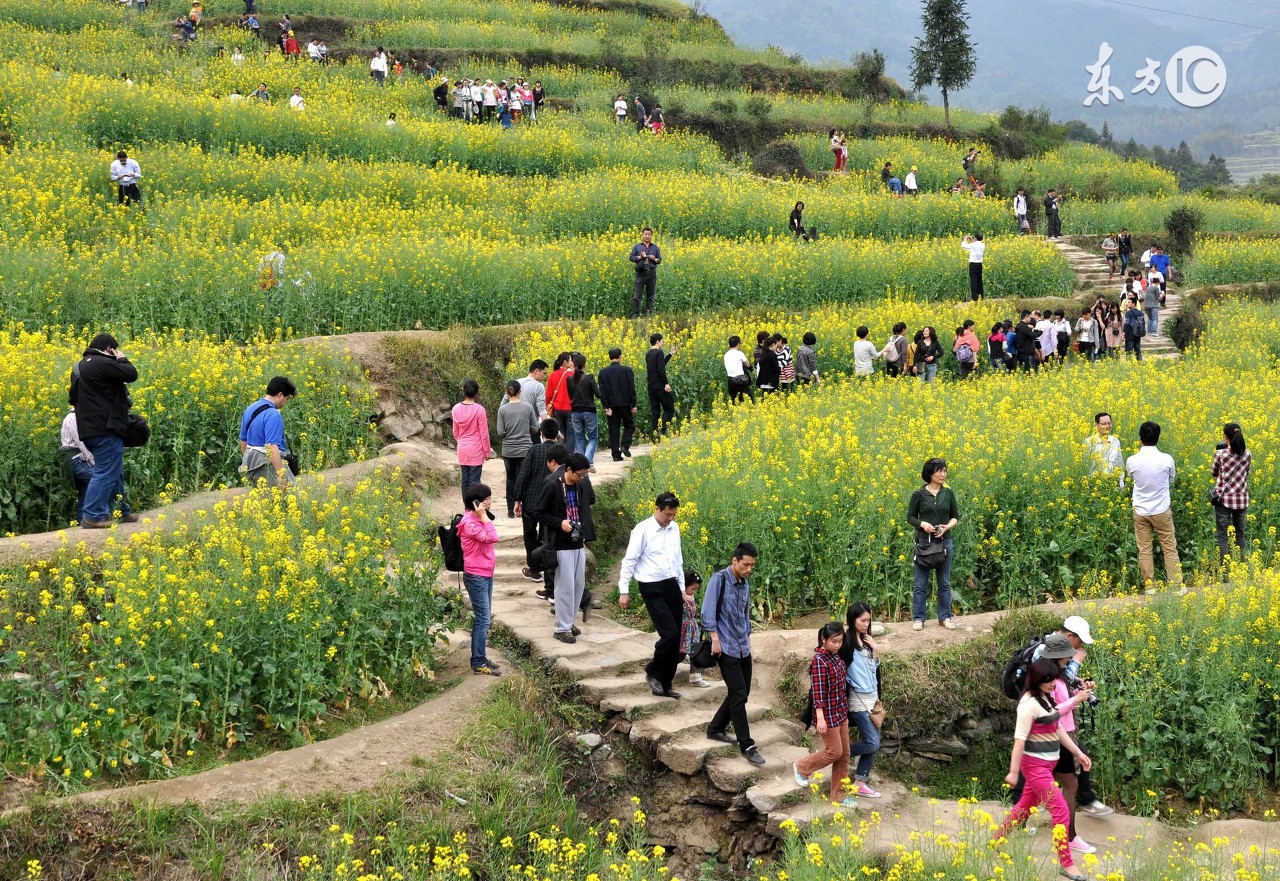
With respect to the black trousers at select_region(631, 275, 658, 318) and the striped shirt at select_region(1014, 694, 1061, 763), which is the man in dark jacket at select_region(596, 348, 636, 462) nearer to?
the black trousers at select_region(631, 275, 658, 318)

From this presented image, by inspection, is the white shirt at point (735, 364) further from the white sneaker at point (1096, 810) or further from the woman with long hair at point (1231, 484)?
the white sneaker at point (1096, 810)

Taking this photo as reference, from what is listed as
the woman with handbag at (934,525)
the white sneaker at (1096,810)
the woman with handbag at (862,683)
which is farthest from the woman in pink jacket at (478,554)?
the white sneaker at (1096,810)

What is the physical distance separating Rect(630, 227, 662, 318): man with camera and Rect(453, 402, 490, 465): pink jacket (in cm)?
917

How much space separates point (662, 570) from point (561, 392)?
562cm

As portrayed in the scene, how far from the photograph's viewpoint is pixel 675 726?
10.6 meters

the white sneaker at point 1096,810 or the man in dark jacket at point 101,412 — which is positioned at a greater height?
the man in dark jacket at point 101,412

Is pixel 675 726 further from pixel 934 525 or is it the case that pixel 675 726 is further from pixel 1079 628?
pixel 1079 628

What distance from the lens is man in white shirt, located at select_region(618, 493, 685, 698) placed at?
10656mm

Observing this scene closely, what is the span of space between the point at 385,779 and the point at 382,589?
216 cm

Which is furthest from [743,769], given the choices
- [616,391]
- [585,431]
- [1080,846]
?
[616,391]

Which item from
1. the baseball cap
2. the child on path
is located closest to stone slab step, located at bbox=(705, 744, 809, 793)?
the child on path

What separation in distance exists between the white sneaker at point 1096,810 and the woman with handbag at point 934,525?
2458 mm

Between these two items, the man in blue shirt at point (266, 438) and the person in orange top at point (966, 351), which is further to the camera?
the person in orange top at point (966, 351)

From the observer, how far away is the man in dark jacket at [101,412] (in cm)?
1155
